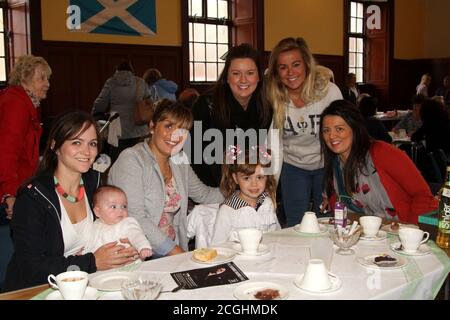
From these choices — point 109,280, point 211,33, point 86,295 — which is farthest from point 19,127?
point 211,33

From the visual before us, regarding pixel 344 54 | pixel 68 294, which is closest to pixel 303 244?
pixel 68 294

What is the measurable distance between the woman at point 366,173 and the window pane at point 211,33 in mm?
6634

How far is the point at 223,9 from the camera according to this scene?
9.45m

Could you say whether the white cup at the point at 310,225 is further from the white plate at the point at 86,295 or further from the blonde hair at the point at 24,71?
the blonde hair at the point at 24,71

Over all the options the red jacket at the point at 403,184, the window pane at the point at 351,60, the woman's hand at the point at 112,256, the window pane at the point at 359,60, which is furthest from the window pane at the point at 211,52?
the woman's hand at the point at 112,256

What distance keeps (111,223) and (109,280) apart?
0.65 m

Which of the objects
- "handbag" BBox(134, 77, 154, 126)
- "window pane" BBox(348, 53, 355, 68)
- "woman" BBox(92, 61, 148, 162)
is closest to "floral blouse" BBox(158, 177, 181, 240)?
"handbag" BBox(134, 77, 154, 126)

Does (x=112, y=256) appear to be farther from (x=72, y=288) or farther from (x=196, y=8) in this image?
(x=196, y=8)

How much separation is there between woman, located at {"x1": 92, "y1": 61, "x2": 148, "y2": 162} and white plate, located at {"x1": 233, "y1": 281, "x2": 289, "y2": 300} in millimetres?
4702

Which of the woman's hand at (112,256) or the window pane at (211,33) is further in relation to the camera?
the window pane at (211,33)

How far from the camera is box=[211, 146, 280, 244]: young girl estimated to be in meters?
2.75

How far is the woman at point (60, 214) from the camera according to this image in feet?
6.77

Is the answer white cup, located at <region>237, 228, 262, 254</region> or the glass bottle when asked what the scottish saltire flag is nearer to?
white cup, located at <region>237, 228, 262, 254</region>

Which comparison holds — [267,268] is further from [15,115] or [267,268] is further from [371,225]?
[15,115]
